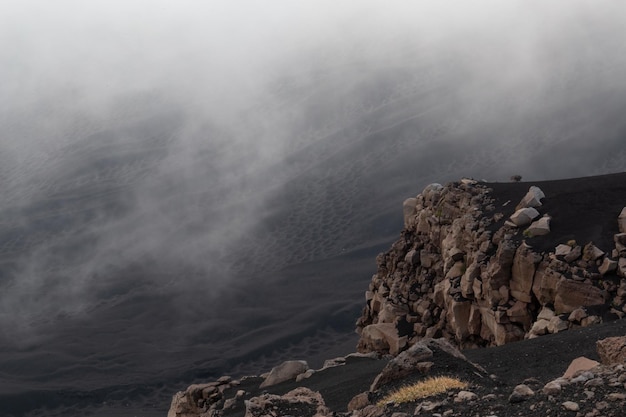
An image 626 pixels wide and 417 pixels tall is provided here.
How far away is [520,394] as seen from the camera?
8.25m

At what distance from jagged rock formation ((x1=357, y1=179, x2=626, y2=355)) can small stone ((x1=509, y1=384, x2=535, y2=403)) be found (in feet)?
20.5

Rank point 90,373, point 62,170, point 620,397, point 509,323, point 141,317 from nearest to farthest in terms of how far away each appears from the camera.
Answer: point 620,397 → point 509,323 → point 90,373 → point 141,317 → point 62,170

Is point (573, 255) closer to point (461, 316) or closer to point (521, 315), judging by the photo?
point (521, 315)

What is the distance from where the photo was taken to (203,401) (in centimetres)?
1600

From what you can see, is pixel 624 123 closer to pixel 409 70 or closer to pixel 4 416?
pixel 409 70

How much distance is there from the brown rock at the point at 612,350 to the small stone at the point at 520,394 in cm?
157

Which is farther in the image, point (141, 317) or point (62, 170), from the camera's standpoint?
point (62, 170)

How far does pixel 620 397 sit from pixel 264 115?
198 feet

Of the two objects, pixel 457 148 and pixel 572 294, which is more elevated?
pixel 457 148

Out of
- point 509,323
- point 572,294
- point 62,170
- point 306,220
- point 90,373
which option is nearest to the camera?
point 572,294

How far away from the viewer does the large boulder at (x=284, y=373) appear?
16156 millimetres

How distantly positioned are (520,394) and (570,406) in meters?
0.70

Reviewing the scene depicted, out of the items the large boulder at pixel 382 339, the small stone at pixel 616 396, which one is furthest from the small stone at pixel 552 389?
the large boulder at pixel 382 339

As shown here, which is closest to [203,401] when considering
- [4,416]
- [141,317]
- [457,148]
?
[4,416]
